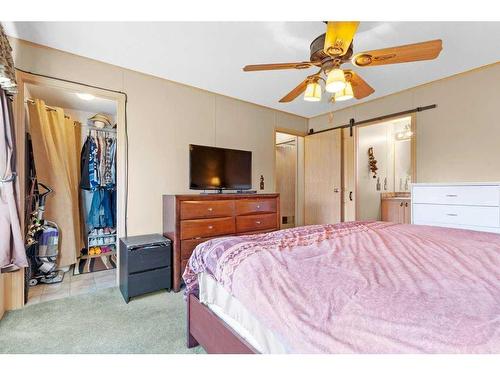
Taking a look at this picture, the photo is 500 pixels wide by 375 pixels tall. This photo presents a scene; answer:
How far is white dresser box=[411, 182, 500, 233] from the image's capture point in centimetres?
247

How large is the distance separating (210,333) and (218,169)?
6.88 feet

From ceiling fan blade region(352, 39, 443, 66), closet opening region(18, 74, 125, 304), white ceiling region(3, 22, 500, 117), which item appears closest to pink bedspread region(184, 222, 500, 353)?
ceiling fan blade region(352, 39, 443, 66)

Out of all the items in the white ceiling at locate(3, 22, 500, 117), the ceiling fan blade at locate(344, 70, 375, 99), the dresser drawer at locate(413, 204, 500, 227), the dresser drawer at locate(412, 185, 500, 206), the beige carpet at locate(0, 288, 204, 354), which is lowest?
the beige carpet at locate(0, 288, 204, 354)

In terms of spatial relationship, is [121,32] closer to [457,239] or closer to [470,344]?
[470,344]

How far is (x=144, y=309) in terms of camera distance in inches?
85.5

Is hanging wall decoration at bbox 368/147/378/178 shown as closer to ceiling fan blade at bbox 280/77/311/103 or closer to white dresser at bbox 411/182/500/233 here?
white dresser at bbox 411/182/500/233

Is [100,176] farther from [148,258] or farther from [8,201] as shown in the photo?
[148,258]

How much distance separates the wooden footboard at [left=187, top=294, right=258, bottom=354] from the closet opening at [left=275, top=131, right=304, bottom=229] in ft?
10.8

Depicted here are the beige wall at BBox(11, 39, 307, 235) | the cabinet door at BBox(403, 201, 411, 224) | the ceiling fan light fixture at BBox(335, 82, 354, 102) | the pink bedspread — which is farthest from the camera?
the cabinet door at BBox(403, 201, 411, 224)

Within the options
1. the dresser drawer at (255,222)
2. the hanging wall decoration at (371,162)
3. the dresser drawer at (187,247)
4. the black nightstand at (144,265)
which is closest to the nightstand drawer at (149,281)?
the black nightstand at (144,265)

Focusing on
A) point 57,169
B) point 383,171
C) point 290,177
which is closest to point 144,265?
point 57,169

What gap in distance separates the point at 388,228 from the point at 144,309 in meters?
2.16

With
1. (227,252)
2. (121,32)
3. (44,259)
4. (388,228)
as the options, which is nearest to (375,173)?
(388,228)
